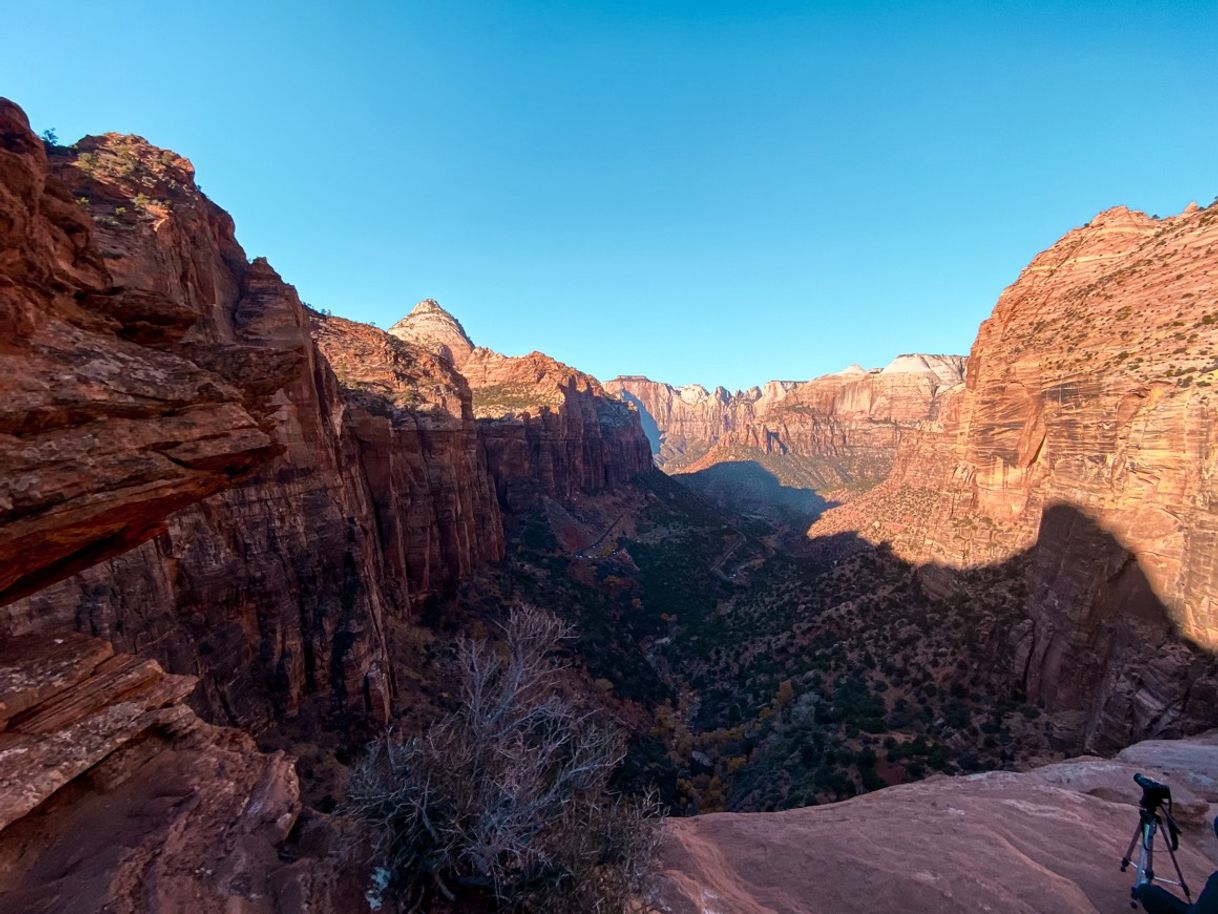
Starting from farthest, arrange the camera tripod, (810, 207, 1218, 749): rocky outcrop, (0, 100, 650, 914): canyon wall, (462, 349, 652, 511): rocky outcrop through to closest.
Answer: (462, 349, 652, 511): rocky outcrop, (810, 207, 1218, 749): rocky outcrop, the camera tripod, (0, 100, 650, 914): canyon wall

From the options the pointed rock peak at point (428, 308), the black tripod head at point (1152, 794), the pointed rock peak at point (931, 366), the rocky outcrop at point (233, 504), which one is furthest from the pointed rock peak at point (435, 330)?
the pointed rock peak at point (931, 366)

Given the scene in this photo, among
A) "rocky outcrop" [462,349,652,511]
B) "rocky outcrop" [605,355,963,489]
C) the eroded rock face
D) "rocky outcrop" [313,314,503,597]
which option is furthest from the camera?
"rocky outcrop" [605,355,963,489]

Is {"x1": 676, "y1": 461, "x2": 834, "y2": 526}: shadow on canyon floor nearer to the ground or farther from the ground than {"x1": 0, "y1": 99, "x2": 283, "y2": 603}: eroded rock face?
nearer to the ground

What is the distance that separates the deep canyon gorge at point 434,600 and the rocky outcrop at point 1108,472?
0.48 ft

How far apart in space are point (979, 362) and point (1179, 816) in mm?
35647

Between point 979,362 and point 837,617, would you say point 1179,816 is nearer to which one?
point 837,617

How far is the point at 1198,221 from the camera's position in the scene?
76.7 feet

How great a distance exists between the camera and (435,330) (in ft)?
305

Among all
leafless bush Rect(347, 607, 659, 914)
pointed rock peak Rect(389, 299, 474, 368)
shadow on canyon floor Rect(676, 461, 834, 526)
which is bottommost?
shadow on canyon floor Rect(676, 461, 834, 526)

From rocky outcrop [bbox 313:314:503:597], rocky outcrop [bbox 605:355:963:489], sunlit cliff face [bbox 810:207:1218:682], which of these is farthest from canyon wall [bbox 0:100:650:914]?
rocky outcrop [bbox 605:355:963:489]

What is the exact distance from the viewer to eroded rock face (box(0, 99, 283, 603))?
5.57m

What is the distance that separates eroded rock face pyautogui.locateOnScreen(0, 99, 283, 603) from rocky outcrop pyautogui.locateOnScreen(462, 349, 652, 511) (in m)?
52.3

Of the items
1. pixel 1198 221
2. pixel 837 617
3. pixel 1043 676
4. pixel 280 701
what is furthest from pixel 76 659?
pixel 1198 221

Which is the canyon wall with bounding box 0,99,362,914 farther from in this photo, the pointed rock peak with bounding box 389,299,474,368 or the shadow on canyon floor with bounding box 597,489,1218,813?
the pointed rock peak with bounding box 389,299,474,368
